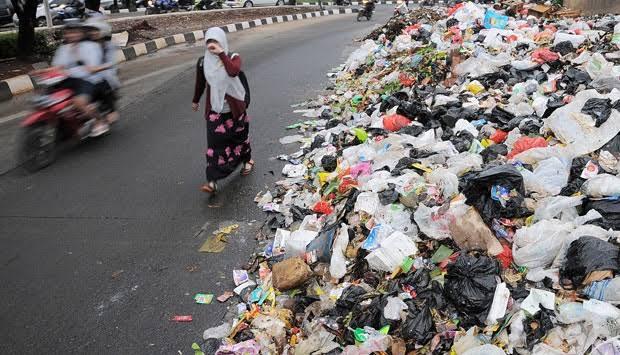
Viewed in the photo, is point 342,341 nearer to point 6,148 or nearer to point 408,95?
point 408,95

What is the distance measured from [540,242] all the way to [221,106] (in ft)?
9.56

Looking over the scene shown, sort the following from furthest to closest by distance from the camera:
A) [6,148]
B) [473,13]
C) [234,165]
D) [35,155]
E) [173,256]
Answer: [473,13] < [6,148] < [35,155] < [234,165] < [173,256]

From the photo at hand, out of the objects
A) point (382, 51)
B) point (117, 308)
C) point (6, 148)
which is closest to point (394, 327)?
point (117, 308)

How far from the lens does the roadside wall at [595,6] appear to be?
35.3 ft

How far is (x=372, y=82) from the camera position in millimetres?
8164

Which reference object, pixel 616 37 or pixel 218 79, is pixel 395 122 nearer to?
pixel 218 79

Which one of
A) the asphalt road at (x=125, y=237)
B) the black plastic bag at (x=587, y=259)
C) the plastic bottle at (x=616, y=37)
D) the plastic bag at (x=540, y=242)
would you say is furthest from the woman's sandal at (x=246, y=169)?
the plastic bottle at (x=616, y=37)

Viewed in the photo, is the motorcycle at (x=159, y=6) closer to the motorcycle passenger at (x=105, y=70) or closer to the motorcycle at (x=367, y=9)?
the motorcycle at (x=367, y=9)

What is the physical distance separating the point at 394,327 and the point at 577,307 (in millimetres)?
916

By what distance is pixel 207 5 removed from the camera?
2431 cm

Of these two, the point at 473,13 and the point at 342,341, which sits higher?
the point at 473,13

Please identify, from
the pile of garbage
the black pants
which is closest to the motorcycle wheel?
the black pants

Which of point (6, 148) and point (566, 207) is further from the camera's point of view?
point (6, 148)

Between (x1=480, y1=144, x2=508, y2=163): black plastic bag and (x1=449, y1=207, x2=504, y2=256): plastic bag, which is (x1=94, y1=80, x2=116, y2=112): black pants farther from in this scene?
(x1=449, y1=207, x2=504, y2=256): plastic bag
